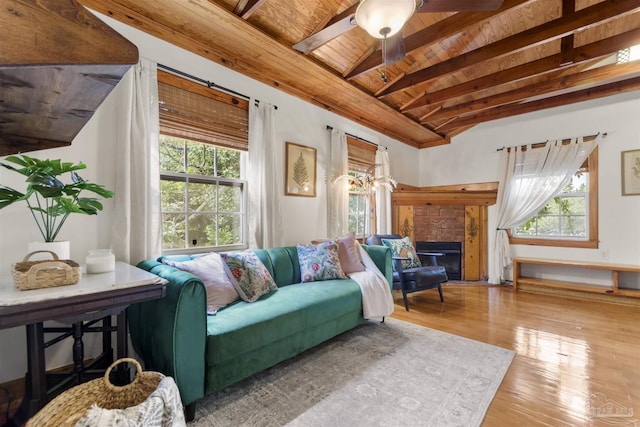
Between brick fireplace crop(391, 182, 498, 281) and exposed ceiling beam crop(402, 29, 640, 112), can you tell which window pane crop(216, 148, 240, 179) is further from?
brick fireplace crop(391, 182, 498, 281)

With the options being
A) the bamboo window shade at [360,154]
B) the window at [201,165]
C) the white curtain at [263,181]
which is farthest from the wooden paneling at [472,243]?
the window at [201,165]

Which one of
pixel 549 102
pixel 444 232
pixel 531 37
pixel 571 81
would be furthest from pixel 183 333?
pixel 549 102

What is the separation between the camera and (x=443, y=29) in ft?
7.89

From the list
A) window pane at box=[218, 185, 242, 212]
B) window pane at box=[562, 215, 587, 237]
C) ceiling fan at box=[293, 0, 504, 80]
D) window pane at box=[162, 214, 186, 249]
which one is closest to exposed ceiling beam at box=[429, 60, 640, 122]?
window pane at box=[562, 215, 587, 237]

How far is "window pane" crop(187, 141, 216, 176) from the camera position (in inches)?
101

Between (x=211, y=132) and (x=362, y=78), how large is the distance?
1.90m

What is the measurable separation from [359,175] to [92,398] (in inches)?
149

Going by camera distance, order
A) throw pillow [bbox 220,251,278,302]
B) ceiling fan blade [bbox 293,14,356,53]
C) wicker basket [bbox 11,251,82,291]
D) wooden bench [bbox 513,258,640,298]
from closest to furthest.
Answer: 1. wicker basket [bbox 11,251,82,291]
2. ceiling fan blade [bbox 293,14,356,53]
3. throw pillow [bbox 220,251,278,302]
4. wooden bench [bbox 513,258,640,298]

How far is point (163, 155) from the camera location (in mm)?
2398

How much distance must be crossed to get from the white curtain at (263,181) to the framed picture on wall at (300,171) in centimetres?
28

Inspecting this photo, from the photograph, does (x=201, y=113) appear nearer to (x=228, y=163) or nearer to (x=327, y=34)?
(x=228, y=163)

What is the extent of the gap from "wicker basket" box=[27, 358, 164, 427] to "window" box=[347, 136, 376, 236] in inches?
126

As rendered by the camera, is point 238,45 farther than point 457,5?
Yes

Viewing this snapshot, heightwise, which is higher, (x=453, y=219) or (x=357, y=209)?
(x=357, y=209)
